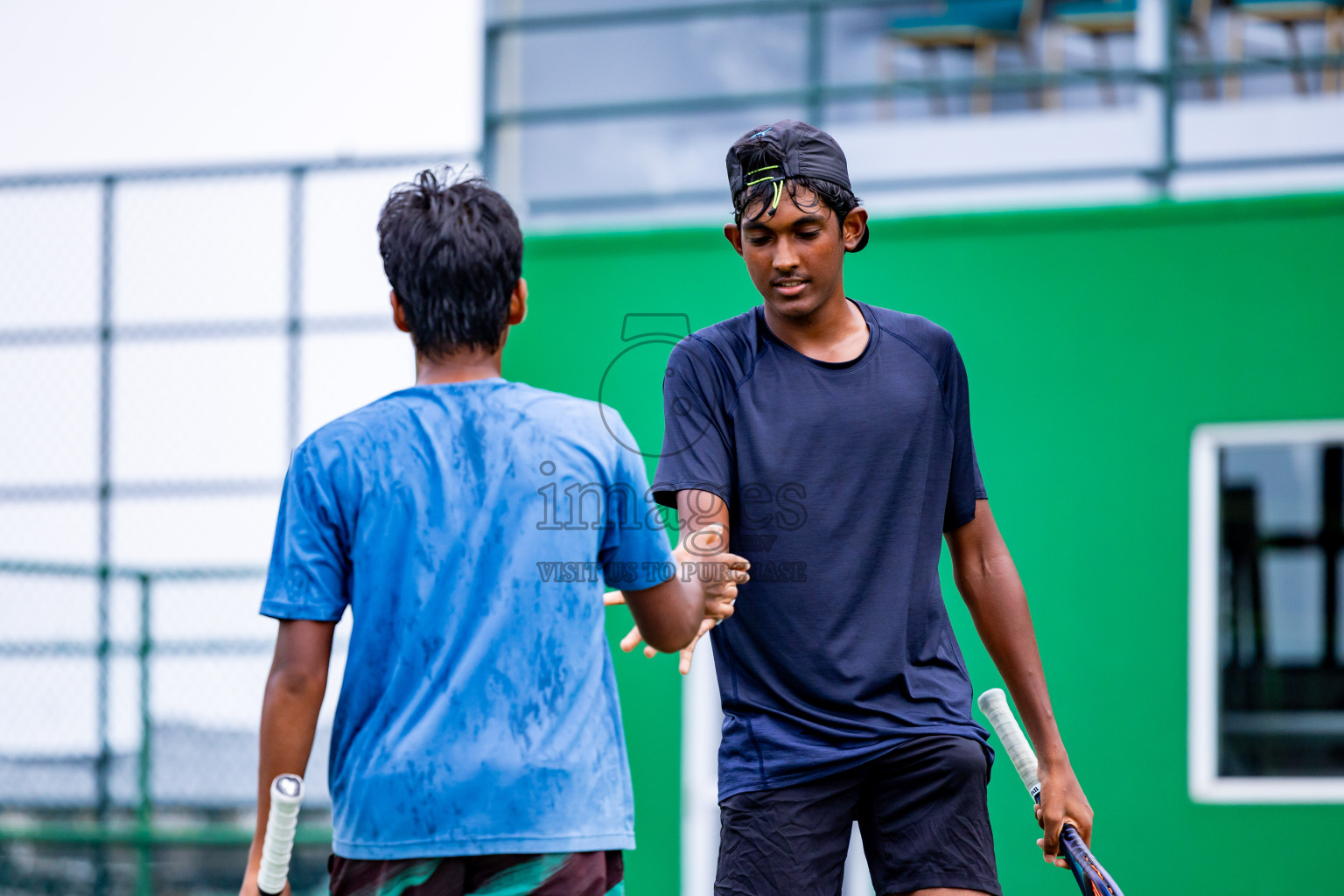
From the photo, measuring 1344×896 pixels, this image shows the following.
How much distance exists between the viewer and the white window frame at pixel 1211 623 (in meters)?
5.34

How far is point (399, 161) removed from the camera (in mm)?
7898

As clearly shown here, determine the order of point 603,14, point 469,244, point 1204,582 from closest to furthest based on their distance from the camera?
point 469,244
point 1204,582
point 603,14

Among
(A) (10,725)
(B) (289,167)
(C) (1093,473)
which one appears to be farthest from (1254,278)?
(A) (10,725)

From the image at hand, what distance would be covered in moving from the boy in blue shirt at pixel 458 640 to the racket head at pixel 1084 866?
0.84 meters

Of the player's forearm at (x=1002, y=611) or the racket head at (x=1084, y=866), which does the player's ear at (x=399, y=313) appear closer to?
the player's forearm at (x=1002, y=611)

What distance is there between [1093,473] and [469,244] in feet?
12.6

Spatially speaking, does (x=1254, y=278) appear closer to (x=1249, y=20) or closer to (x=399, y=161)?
(x=1249, y=20)

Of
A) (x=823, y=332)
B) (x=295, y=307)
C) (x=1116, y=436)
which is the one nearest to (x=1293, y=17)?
(x=1116, y=436)

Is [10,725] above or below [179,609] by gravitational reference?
below

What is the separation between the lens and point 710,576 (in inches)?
101

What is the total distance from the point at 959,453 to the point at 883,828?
2.42 ft

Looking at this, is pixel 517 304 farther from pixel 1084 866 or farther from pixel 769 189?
pixel 1084 866

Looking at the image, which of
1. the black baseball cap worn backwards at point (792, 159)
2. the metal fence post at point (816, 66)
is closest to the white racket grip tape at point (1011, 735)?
the black baseball cap worn backwards at point (792, 159)

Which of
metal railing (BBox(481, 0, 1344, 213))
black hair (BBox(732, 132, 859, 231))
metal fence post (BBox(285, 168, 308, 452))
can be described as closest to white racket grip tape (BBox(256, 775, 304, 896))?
black hair (BBox(732, 132, 859, 231))
